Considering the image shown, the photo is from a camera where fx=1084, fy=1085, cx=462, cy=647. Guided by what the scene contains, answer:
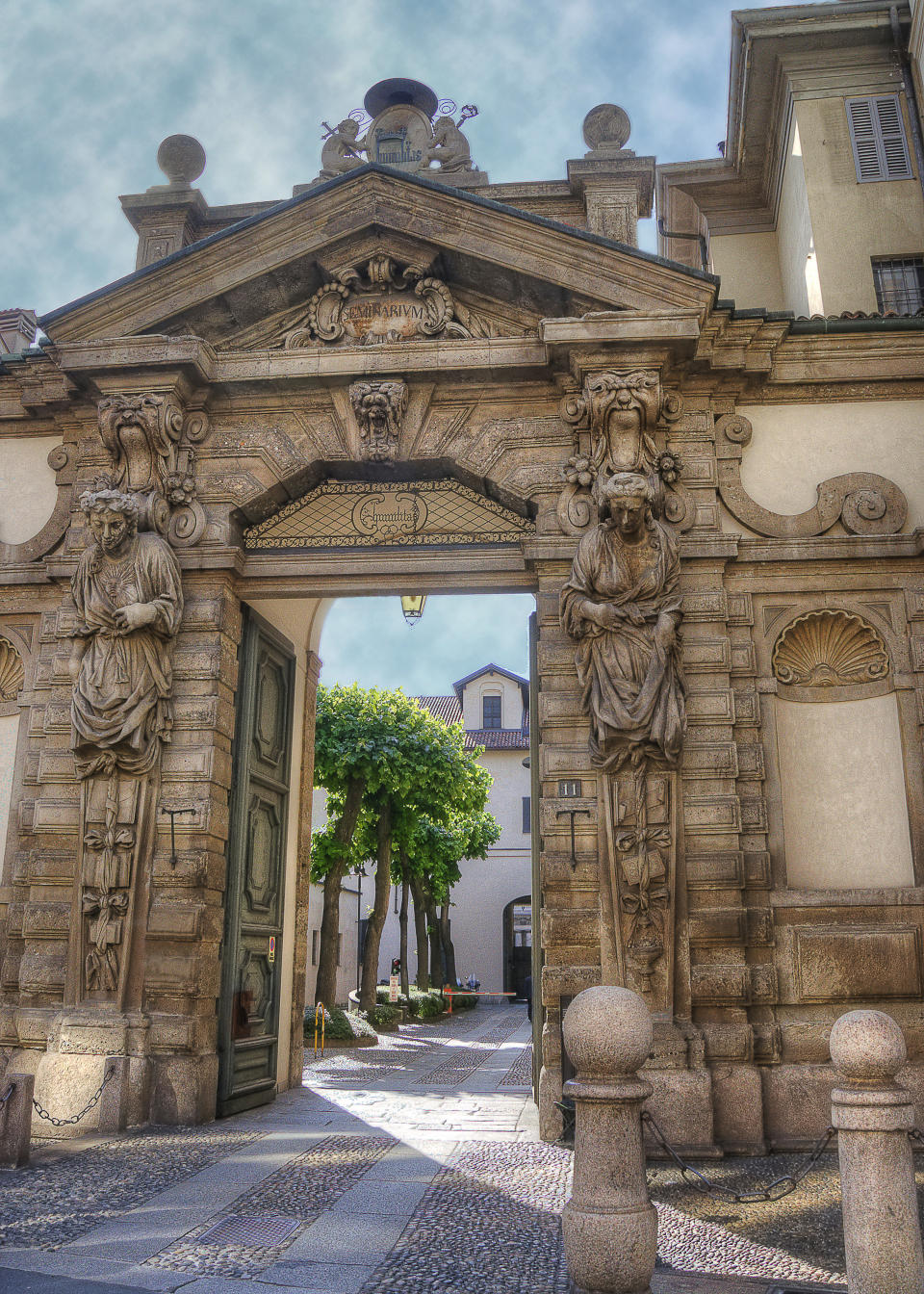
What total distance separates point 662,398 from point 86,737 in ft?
18.3

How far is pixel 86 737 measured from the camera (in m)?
8.85

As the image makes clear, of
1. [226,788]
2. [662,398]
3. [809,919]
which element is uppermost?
[662,398]

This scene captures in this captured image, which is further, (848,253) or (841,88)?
(841,88)

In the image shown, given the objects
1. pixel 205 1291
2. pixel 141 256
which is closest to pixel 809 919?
pixel 205 1291

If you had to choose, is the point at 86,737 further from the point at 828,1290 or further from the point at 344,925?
the point at 344,925

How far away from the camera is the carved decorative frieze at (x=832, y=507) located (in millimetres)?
9297

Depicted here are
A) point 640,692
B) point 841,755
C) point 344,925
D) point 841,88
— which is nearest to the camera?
→ point 640,692

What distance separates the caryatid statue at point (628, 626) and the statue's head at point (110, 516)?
3.75 meters

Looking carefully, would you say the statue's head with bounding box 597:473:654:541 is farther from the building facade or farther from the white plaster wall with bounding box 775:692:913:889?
the white plaster wall with bounding box 775:692:913:889

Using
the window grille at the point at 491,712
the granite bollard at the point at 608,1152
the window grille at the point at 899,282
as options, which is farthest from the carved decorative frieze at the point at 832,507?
the window grille at the point at 491,712

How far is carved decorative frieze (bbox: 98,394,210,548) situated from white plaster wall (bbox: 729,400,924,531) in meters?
4.81

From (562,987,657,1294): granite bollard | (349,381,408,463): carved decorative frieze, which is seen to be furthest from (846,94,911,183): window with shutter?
(562,987,657,1294): granite bollard

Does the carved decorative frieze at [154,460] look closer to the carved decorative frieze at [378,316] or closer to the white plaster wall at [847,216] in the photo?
the carved decorative frieze at [378,316]

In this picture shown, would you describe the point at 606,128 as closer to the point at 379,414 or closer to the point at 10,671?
the point at 379,414
